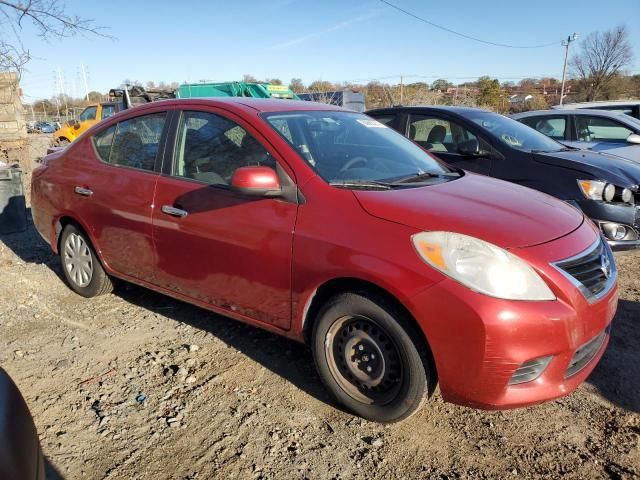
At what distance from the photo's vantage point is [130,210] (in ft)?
11.8

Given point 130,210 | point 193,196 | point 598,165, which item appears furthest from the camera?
point 598,165

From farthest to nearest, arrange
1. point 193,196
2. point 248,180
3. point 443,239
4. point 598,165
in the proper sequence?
point 598,165
point 193,196
point 248,180
point 443,239

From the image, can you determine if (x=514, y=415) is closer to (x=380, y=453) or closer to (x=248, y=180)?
(x=380, y=453)

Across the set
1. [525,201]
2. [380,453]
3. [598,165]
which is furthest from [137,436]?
[598,165]

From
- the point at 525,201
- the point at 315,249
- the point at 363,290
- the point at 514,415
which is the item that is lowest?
the point at 514,415

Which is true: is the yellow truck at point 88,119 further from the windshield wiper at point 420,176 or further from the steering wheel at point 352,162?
the windshield wiper at point 420,176

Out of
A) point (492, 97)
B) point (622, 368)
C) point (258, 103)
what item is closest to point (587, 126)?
point (622, 368)

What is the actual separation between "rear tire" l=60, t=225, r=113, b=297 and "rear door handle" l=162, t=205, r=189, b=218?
123 cm

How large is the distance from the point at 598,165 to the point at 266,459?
4.34 metres

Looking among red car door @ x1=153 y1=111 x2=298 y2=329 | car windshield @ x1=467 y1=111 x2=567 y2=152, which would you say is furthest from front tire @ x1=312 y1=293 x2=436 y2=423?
car windshield @ x1=467 y1=111 x2=567 y2=152

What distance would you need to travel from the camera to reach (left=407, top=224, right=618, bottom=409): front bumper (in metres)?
2.13

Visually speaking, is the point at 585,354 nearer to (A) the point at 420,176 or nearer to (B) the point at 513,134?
(A) the point at 420,176

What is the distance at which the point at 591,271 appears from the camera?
95.7 inches

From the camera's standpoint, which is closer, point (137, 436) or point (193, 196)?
point (137, 436)
